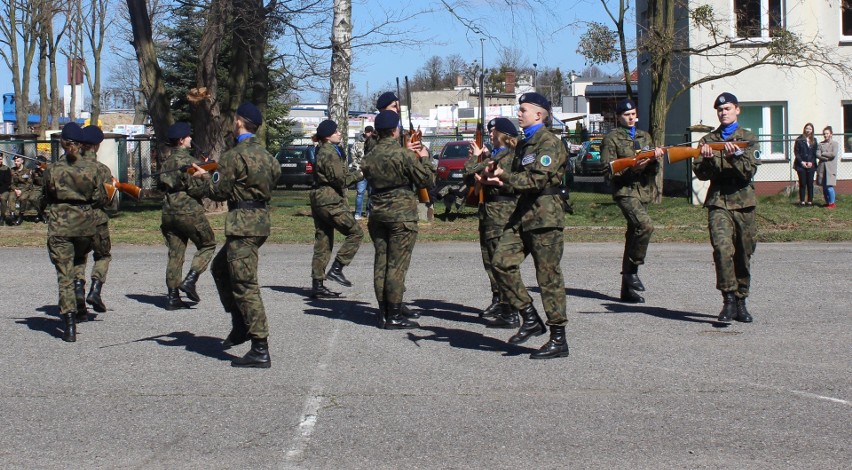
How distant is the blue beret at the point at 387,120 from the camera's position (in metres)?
9.08

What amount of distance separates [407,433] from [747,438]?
1914mm

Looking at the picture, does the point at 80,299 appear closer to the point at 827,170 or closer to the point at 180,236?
the point at 180,236

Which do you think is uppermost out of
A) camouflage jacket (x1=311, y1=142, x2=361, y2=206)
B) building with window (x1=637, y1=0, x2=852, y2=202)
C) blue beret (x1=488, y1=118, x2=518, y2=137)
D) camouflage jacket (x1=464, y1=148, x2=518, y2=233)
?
building with window (x1=637, y1=0, x2=852, y2=202)

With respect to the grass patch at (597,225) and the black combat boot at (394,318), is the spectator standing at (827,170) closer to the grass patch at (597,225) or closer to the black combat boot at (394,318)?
the grass patch at (597,225)

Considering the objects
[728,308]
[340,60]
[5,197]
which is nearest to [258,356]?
[728,308]

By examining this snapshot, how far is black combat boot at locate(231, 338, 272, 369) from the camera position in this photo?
7.74m

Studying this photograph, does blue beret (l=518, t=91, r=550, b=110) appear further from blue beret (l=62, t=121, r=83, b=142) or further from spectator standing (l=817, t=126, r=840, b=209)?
spectator standing (l=817, t=126, r=840, b=209)

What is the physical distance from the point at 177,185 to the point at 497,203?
3.17 m

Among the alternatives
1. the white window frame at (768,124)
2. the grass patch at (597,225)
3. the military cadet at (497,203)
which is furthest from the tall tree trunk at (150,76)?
the white window frame at (768,124)

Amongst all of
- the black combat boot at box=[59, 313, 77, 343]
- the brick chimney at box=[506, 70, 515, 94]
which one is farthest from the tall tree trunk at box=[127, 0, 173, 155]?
the brick chimney at box=[506, 70, 515, 94]

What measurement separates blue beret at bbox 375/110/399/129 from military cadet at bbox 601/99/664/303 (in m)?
2.30

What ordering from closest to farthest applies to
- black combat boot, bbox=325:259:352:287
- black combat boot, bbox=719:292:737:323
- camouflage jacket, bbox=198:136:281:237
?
1. camouflage jacket, bbox=198:136:281:237
2. black combat boot, bbox=719:292:737:323
3. black combat boot, bbox=325:259:352:287

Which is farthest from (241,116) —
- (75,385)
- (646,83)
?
(646,83)

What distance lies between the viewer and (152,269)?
14.1 metres
